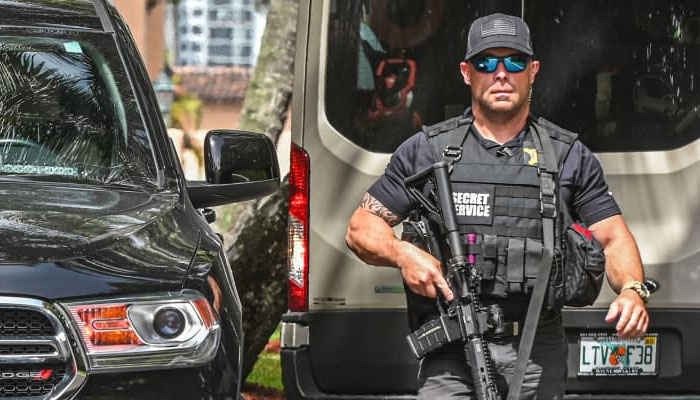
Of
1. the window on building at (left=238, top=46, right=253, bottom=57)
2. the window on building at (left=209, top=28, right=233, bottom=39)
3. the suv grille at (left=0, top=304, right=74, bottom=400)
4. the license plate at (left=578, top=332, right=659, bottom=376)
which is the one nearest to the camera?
the suv grille at (left=0, top=304, right=74, bottom=400)

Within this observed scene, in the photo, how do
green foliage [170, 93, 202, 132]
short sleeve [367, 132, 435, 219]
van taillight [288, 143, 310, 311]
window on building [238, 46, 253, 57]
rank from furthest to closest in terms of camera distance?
window on building [238, 46, 253, 57] → green foliage [170, 93, 202, 132] → van taillight [288, 143, 310, 311] → short sleeve [367, 132, 435, 219]

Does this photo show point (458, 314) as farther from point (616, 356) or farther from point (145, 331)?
point (616, 356)

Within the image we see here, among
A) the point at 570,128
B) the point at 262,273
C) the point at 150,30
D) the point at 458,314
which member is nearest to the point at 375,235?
the point at 458,314

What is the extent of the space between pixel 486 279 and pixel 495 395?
37cm

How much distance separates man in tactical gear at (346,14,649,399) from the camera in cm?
450

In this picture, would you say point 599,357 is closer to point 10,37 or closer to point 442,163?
point 442,163

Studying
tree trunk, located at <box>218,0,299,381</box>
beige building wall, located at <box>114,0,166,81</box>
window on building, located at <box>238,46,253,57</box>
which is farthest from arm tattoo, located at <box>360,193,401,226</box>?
window on building, located at <box>238,46,253,57</box>

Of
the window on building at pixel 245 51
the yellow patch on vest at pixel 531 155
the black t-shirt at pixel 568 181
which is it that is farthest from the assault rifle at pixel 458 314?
the window on building at pixel 245 51

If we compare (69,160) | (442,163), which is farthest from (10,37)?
(442,163)

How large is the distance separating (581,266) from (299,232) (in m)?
1.78

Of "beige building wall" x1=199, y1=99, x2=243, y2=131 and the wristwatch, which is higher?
"beige building wall" x1=199, y1=99, x2=243, y2=131

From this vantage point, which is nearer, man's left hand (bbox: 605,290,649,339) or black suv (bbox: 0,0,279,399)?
black suv (bbox: 0,0,279,399)

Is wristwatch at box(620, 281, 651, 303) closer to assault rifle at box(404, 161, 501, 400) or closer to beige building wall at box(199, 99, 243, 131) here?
assault rifle at box(404, 161, 501, 400)

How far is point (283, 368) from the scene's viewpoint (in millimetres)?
5938
